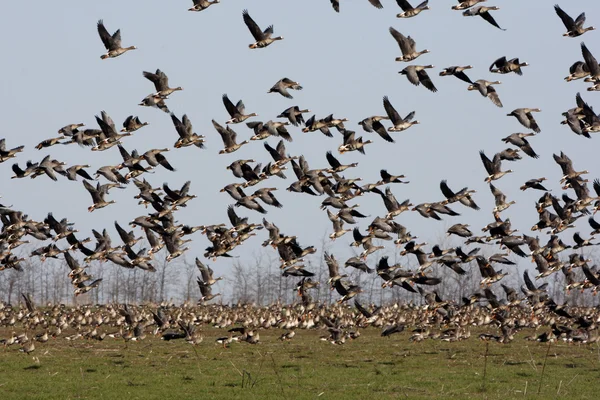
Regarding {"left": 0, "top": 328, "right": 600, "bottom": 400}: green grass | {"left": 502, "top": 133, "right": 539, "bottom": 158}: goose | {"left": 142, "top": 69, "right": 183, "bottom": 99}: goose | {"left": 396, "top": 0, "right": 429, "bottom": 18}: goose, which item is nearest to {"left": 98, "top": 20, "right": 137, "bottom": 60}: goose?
{"left": 142, "top": 69, "right": 183, "bottom": 99}: goose

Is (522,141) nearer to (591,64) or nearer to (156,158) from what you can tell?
(591,64)

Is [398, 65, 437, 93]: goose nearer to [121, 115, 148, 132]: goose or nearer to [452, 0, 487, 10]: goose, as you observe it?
[452, 0, 487, 10]: goose

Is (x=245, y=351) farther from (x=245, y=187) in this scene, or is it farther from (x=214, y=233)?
(x=245, y=187)

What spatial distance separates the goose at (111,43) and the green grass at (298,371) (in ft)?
31.2

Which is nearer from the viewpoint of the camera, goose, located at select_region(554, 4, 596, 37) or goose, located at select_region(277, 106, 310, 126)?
goose, located at select_region(554, 4, 596, 37)

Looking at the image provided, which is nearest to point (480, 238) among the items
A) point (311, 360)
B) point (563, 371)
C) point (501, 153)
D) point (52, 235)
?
point (501, 153)

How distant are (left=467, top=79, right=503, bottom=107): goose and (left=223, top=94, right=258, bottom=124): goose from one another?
6721mm

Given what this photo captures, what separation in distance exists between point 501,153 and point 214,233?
9930 mm

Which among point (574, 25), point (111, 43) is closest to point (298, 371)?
point (111, 43)

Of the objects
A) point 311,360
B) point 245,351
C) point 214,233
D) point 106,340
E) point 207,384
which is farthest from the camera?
point 106,340

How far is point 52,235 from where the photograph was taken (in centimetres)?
3011

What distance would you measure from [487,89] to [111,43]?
36.8ft

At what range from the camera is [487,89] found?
25297 millimetres

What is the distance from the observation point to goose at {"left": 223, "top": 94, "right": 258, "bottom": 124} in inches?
1034
